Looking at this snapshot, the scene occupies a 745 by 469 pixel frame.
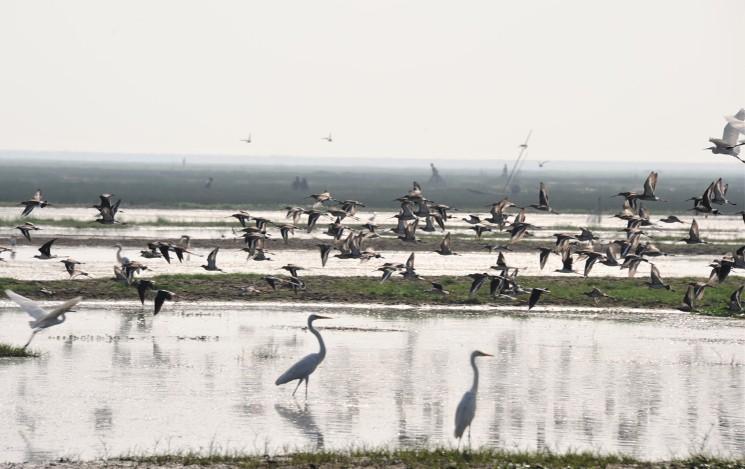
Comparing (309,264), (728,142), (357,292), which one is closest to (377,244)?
(309,264)

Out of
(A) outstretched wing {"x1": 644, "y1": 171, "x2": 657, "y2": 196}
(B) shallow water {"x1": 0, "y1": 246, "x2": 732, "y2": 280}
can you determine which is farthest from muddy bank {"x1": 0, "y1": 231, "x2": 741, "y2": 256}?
(A) outstretched wing {"x1": 644, "y1": 171, "x2": 657, "y2": 196}

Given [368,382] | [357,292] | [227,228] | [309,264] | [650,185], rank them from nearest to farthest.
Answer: [368,382] → [650,185] → [357,292] → [309,264] → [227,228]

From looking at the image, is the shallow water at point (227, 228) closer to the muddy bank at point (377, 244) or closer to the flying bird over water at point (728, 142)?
the muddy bank at point (377, 244)

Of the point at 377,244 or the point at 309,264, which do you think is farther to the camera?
the point at 377,244

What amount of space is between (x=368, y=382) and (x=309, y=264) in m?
23.8

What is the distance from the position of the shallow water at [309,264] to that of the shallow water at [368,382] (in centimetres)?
809

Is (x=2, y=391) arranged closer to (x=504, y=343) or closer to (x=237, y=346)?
(x=237, y=346)

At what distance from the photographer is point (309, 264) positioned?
48.5m

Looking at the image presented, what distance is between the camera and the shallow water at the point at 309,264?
4416cm

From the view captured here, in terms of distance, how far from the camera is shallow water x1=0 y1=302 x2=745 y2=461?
19844mm

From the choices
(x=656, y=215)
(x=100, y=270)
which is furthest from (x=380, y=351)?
(x=656, y=215)

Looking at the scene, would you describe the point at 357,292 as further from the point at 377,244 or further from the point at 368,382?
the point at 377,244

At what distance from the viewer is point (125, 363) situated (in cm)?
2639

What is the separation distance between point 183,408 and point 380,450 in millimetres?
4845
